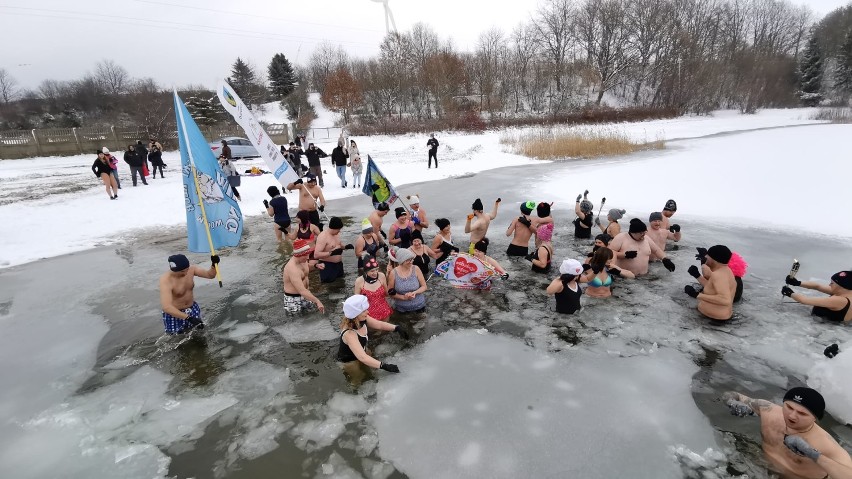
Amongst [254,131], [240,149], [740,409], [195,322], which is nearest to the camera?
[740,409]

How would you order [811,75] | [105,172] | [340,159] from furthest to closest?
[811,75]
[340,159]
[105,172]

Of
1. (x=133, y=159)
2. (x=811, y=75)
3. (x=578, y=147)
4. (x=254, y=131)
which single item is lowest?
(x=578, y=147)

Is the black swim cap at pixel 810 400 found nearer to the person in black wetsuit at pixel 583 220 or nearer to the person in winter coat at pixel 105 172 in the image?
the person in black wetsuit at pixel 583 220

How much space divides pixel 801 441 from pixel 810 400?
0.98 ft

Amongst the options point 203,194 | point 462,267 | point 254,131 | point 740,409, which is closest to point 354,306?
point 462,267

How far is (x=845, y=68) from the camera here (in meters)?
46.0

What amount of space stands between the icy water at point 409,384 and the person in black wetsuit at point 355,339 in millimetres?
178

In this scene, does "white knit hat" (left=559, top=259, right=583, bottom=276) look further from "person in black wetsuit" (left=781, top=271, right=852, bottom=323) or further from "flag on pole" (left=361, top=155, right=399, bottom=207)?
"flag on pole" (left=361, top=155, right=399, bottom=207)

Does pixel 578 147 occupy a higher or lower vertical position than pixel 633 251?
higher

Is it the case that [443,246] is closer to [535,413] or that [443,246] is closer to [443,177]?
[535,413]

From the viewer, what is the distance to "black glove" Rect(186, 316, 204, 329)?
5281 mm

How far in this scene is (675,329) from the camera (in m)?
5.26

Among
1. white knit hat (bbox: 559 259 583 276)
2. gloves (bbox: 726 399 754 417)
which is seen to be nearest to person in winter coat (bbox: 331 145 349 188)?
white knit hat (bbox: 559 259 583 276)

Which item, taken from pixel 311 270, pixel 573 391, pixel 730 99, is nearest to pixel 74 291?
pixel 311 270
